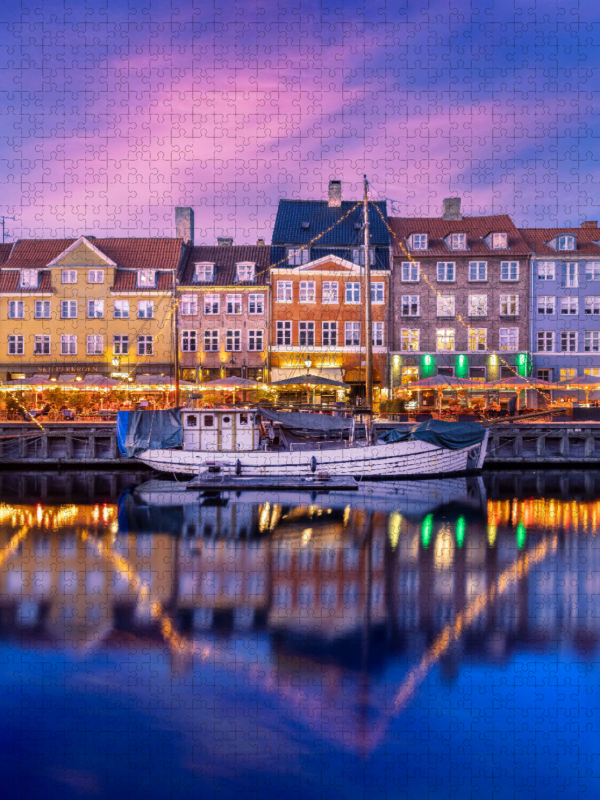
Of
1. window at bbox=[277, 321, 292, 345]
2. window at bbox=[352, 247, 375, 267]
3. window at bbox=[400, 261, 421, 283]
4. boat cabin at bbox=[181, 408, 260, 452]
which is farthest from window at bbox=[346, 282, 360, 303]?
boat cabin at bbox=[181, 408, 260, 452]

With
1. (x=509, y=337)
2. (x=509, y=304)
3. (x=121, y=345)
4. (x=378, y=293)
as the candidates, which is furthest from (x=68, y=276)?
(x=509, y=337)

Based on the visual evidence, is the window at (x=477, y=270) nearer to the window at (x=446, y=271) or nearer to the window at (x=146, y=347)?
the window at (x=446, y=271)

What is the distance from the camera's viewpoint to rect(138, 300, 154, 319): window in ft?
137

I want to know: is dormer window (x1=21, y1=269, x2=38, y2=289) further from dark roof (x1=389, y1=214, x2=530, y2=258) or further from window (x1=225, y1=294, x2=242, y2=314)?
dark roof (x1=389, y1=214, x2=530, y2=258)

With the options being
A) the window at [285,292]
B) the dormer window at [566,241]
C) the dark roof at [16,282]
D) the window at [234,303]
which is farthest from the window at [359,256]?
the dark roof at [16,282]

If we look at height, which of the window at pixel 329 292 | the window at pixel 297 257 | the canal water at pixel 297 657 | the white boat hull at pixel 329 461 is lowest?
the canal water at pixel 297 657

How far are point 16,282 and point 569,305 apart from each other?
1470 inches

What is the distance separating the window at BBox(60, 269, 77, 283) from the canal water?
25424 mm

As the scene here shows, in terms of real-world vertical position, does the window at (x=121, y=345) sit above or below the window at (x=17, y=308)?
below

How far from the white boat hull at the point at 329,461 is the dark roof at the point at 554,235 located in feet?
70.5

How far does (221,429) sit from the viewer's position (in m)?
26.8

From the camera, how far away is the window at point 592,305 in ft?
139

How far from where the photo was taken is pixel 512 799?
7.41 metres

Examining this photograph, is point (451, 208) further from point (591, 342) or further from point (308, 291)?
point (591, 342)
